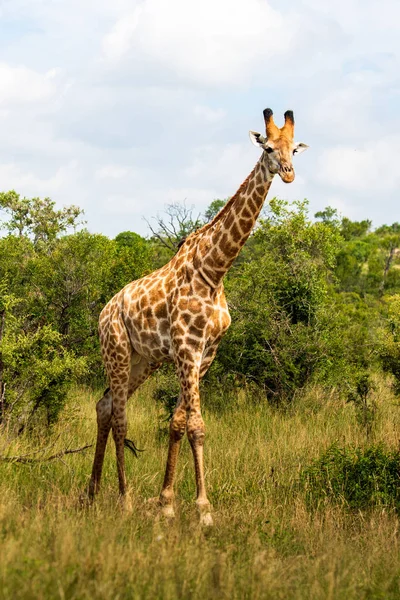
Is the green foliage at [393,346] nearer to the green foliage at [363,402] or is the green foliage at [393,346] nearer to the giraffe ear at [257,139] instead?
the green foliage at [363,402]

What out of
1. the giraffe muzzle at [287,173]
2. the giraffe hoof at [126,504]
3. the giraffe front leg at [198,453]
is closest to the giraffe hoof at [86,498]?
the giraffe hoof at [126,504]

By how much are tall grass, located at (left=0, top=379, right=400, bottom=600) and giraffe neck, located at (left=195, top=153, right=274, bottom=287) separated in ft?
7.24

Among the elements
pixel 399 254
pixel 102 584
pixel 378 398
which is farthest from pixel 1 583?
pixel 399 254

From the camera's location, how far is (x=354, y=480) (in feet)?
26.4

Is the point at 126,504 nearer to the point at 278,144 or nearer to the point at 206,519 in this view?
the point at 206,519

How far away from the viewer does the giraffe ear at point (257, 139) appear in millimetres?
6855

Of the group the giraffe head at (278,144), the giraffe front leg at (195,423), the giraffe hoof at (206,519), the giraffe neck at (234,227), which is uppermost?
the giraffe head at (278,144)

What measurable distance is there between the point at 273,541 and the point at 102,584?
7.47 ft

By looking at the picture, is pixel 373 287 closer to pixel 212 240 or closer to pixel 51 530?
pixel 212 240

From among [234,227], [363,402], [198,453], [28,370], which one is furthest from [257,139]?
[363,402]

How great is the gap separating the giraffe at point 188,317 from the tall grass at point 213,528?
1.85ft

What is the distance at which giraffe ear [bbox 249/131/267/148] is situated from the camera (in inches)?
270

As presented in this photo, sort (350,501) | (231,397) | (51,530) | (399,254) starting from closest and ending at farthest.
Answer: (51,530) < (350,501) < (231,397) < (399,254)

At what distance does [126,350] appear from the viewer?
812 centimetres
